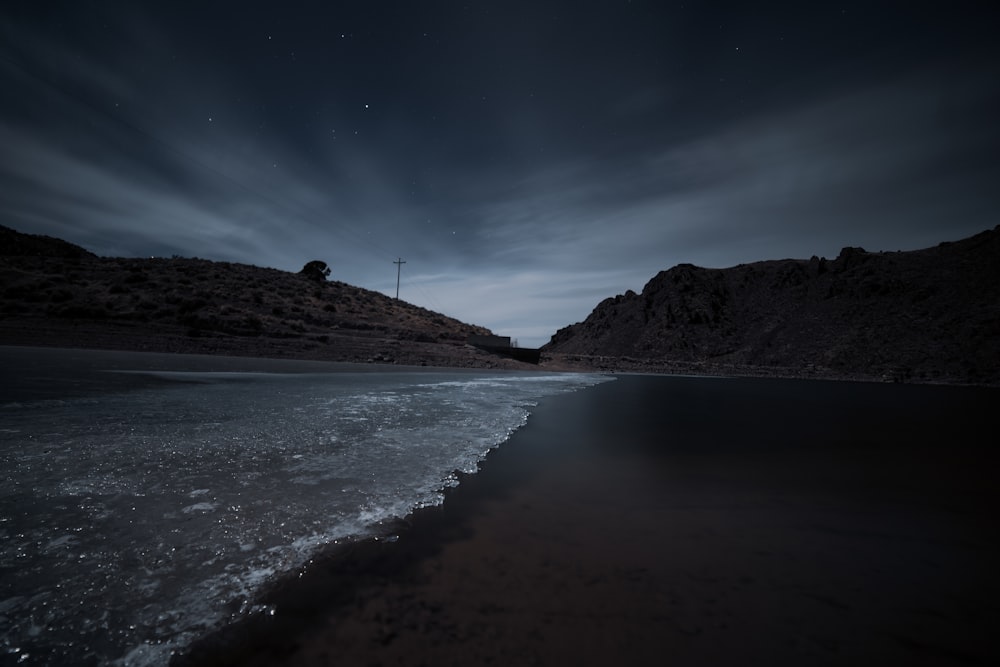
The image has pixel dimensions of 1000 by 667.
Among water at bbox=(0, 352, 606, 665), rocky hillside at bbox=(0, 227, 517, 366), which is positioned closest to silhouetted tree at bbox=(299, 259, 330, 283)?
rocky hillside at bbox=(0, 227, 517, 366)

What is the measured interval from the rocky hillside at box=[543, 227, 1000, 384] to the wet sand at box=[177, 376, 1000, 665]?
137 ft

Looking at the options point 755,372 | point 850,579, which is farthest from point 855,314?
point 850,579

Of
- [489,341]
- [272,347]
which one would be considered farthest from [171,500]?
[489,341]

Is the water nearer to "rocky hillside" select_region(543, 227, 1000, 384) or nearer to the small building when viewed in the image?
the small building

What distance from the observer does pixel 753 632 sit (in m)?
1.88

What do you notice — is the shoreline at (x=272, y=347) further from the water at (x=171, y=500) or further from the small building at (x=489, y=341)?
the water at (x=171, y=500)

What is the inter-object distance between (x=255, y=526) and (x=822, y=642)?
3.41m

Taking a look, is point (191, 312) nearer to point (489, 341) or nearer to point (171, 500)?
point (489, 341)

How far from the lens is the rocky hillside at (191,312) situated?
61.7 feet

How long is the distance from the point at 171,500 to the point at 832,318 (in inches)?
3832

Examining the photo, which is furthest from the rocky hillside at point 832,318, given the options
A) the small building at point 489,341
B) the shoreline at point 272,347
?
the shoreline at point 272,347

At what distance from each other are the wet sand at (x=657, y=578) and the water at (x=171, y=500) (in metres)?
0.39

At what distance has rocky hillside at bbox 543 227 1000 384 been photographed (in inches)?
2295

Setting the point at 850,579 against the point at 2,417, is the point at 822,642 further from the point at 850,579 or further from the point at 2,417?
the point at 2,417
